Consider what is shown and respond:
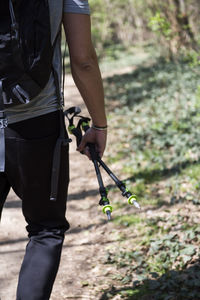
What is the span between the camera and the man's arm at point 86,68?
1830 millimetres

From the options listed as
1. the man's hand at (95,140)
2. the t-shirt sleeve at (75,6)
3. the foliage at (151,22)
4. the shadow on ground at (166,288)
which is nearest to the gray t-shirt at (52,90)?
the t-shirt sleeve at (75,6)

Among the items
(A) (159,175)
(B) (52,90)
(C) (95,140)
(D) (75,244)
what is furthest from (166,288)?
(A) (159,175)

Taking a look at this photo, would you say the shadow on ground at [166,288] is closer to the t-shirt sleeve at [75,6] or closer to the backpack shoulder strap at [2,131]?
the backpack shoulder strap at [2,131]

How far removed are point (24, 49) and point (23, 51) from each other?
0.01 m

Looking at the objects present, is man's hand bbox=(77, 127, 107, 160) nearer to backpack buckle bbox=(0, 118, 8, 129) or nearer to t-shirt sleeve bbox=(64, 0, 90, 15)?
backpack buckle bbox=(0, 118, 8, 129)

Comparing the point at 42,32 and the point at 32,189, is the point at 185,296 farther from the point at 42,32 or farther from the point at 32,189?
the point at 42,32

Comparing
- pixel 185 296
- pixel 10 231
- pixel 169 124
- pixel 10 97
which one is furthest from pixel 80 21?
pixel 169 124

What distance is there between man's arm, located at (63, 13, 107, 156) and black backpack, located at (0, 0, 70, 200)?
0.10 metres

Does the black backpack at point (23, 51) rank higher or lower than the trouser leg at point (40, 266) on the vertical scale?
higher

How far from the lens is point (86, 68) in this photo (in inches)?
76.3

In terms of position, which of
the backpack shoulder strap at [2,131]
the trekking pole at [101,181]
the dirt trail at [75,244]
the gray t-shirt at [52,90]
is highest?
the gray t-shirt at [52,90]

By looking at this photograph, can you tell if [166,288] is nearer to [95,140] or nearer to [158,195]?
[95,140]

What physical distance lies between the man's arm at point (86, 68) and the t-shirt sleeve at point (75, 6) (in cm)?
2

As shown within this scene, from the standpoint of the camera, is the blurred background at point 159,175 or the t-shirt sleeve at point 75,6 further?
the blurred background at point 159,175
